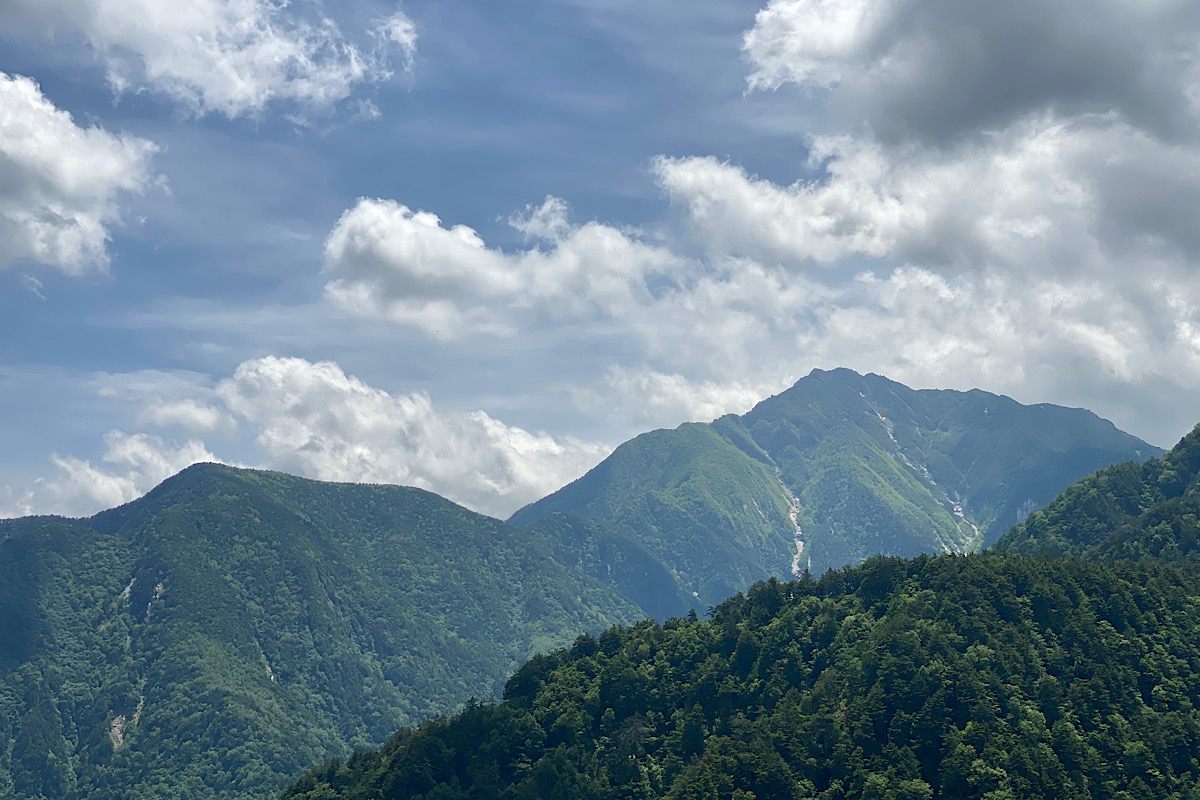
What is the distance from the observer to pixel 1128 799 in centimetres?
19975

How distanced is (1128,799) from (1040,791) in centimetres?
1733

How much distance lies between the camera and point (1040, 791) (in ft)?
653
